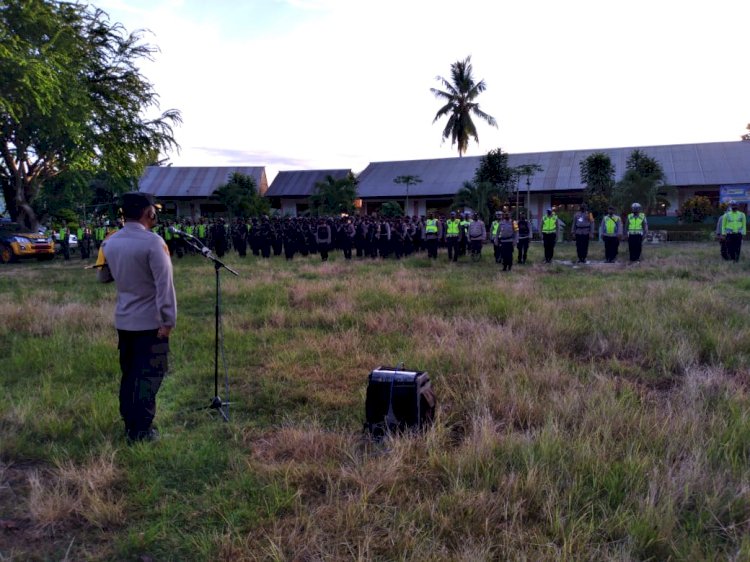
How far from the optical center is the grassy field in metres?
3.10

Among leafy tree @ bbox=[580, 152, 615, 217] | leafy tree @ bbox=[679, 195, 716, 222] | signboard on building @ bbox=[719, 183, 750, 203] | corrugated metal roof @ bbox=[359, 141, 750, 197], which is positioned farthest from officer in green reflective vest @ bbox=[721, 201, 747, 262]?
signboard on building @ bbox=[719, 183, 750, 203]

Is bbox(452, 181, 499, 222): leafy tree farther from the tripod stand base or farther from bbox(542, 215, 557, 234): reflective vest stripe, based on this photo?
the tripod stand base

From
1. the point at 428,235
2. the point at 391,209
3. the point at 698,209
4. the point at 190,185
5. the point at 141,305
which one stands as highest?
the point at 190,185

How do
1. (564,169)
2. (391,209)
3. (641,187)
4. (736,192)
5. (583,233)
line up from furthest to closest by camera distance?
(391,209) → (564,169) → (736,192) → (641,187) → (583,233)

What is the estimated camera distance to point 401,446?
401 cm

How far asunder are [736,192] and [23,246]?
123 feet

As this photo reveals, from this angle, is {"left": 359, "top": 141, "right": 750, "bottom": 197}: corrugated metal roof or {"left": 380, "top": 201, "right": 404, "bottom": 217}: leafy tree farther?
{"left": 380, "top": 201, "right": 404, "bottom": 217}: leafy tree

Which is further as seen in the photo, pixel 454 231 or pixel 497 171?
pixel 497 171

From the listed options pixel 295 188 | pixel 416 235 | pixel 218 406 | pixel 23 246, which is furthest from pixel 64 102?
pixel 295 188

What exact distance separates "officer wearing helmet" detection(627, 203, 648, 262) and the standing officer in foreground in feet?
51.7

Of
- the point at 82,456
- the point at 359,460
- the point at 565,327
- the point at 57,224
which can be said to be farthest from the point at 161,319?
the point at 57,224

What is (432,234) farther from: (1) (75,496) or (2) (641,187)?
(1) (75,496)

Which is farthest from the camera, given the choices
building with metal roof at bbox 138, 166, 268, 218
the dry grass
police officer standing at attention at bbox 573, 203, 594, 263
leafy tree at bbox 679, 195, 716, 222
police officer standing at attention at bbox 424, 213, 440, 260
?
building with metal roof at bbox 138, 166, 268, 218

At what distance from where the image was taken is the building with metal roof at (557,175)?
34.4 m
